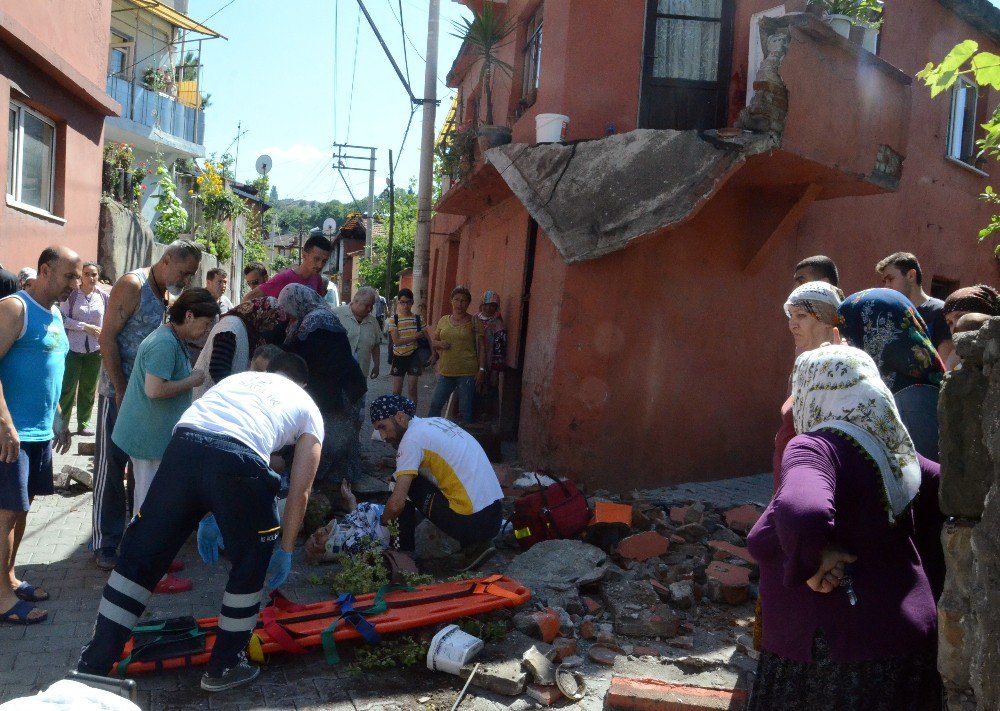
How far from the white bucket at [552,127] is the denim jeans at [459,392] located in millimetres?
2790

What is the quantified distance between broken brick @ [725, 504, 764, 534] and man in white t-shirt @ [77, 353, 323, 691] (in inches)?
157

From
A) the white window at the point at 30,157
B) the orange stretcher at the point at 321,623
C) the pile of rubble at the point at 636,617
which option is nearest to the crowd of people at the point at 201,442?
the orange stretcher at the point at 321,623

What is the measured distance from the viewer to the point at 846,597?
8.66ft

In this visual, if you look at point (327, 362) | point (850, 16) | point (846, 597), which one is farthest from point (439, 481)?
point (850, 16)

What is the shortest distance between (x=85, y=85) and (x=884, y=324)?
907 cm

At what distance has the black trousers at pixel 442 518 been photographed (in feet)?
17.7

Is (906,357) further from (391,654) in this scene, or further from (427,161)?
(427,161)

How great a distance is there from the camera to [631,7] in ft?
27.4

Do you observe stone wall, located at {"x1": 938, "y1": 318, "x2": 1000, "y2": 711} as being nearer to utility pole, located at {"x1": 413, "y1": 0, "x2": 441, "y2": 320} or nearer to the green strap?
the green strap

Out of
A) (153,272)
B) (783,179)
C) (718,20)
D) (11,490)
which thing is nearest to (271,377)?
(11,490)

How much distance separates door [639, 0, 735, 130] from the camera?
8.58 m

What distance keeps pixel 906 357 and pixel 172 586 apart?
4145 millimetres

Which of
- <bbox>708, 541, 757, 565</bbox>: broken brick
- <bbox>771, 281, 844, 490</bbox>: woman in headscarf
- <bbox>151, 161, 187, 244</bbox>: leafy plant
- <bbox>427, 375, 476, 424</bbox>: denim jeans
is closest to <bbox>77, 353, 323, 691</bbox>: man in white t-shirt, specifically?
<bbox>771, 281, 844, 490</bbox>: woman in headscarf

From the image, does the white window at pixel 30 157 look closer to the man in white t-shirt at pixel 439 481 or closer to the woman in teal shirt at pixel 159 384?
the woman in teal shirt at pixel 159 384
